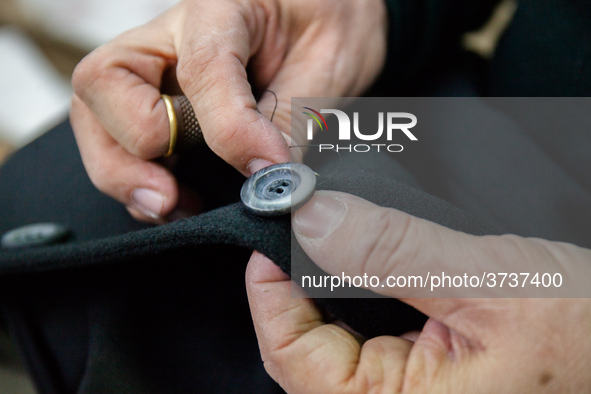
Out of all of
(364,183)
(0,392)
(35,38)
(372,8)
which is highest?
(372,8)

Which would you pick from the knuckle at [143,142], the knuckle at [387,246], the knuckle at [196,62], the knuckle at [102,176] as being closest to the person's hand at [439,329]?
the knuckle at [387,246]

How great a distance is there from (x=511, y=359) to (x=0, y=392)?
77.0 inches

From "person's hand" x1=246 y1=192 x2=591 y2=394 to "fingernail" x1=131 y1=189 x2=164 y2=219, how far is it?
538 mm

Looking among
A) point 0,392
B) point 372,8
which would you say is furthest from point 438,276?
point 0,392

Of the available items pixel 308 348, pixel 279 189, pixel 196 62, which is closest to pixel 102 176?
pixel 196 62

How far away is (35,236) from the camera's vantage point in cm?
106

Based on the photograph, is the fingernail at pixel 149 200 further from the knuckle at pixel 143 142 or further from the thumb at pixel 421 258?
the thumb at pixel 421 258

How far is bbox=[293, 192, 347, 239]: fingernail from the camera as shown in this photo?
614 millimetres

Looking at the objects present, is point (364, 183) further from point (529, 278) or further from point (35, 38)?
point (35, 38)

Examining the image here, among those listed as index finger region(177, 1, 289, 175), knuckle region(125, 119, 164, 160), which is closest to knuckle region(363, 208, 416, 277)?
index finger region(177, 1, 289, 175)

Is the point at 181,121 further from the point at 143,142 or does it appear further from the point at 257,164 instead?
the point at 257,164

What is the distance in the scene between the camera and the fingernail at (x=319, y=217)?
2.02 feet

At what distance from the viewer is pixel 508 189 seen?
3.18 feet

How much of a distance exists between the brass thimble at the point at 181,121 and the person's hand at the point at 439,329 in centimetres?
44
